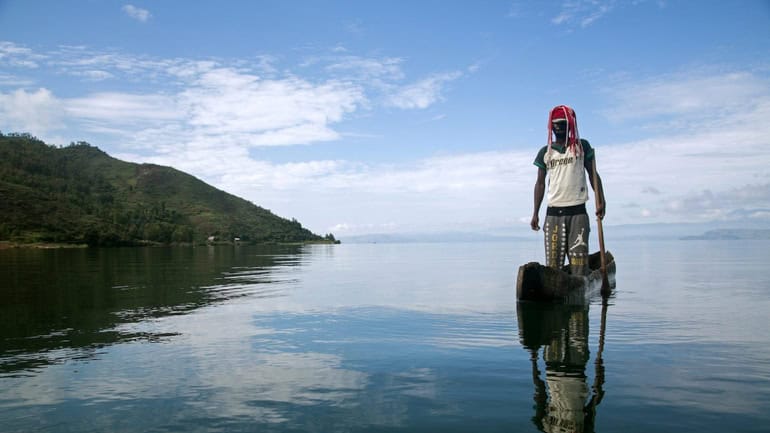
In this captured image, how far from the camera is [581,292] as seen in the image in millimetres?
16547

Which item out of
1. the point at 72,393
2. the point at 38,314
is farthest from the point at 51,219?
the point at 72,393

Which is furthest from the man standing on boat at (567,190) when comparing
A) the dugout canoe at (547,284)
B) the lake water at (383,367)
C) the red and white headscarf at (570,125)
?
the lake water at (383,367)

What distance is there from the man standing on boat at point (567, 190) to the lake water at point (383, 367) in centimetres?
189

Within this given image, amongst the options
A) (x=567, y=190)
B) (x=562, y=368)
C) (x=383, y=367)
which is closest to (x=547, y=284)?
(x=567, y=190)

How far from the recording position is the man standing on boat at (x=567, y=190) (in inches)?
637

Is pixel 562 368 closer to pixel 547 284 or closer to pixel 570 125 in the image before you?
pixel 547 284

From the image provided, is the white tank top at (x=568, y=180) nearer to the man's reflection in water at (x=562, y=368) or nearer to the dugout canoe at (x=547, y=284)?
the dugout canoe at (x=547, y=284)

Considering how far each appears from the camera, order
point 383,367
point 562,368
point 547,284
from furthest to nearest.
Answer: point 547,284, point 383,367, point 562,368

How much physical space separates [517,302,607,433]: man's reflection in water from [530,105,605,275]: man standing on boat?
2.22 m

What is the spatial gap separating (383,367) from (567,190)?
407 inches

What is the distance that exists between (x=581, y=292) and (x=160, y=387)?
531 inches

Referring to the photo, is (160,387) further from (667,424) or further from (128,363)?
(667,424)

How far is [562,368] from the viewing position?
830 cm

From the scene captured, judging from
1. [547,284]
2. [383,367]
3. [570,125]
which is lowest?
[383,367]
